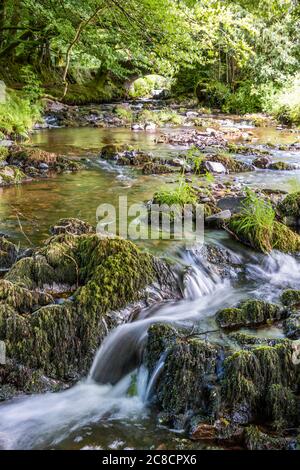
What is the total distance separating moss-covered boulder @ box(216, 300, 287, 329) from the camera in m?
4.80

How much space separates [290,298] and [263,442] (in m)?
2.16

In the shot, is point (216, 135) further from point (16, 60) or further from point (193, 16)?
point (16, 60)

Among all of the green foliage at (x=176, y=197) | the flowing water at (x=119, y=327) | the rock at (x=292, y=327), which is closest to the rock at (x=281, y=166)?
the flowing water at (x=119, y=327)

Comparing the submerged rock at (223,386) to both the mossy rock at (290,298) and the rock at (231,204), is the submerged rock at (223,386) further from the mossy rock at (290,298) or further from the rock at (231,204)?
the rock at (231,204)

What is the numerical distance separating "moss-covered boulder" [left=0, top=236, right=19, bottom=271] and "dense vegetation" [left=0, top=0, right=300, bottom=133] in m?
5.11

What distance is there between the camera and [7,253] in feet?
19.0

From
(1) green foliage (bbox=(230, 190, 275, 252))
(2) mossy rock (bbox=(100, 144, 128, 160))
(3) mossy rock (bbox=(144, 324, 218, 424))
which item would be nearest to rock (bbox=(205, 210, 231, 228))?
(1) green foliage (bbox=(230, 190, 275, 252))

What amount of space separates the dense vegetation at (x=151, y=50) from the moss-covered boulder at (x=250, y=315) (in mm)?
5059

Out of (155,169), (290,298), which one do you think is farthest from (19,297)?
(155,169)

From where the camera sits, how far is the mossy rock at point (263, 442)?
10.9ft

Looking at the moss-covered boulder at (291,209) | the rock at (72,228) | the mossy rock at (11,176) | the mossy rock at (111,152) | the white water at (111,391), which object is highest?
the mossy rock at (111,152)

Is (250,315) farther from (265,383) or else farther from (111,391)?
(111,391)

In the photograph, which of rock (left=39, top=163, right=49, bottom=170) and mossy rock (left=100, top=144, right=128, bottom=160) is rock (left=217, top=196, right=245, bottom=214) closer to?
rock (left=39, top=163, right=49, bottom=170)

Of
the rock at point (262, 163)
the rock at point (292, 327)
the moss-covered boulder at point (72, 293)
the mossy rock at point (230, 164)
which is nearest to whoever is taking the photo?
the moss-covered boulder at point (72, 293)
